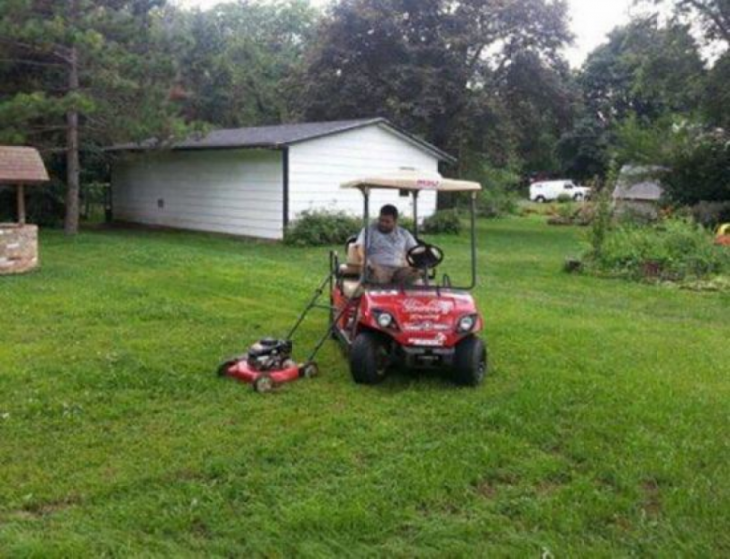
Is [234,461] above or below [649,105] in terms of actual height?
below

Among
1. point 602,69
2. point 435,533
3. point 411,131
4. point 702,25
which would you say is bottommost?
point 435,533

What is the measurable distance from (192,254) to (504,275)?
596 cm

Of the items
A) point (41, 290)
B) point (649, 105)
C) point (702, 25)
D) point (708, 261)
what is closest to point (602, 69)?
point (649, 105)

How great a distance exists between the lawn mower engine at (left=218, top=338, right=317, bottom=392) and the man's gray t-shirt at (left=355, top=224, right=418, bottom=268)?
1.33 m

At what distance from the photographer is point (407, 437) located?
15.2ft

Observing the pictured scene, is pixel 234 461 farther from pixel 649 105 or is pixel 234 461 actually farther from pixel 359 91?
pixel 649 105

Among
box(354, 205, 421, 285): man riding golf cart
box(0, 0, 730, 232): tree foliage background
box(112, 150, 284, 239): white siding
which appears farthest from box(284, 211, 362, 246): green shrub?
box(354, 205, 421, 285): man riding golf cart

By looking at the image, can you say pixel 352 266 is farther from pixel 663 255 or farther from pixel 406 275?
pixel 663 255

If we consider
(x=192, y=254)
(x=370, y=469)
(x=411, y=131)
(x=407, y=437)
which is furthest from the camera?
(x=411, y=131)

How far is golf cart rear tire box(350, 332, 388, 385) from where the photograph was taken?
5738mm

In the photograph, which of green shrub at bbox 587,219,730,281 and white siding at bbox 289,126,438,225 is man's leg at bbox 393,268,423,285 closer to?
green shrub at bbox 587,219,730,281

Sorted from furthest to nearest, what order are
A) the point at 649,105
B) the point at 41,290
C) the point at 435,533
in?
the point at 649,105 → the point at 41,290 → the point at 435,533

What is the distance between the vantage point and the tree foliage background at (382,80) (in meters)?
16.2

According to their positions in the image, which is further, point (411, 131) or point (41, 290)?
point (411, 131)
